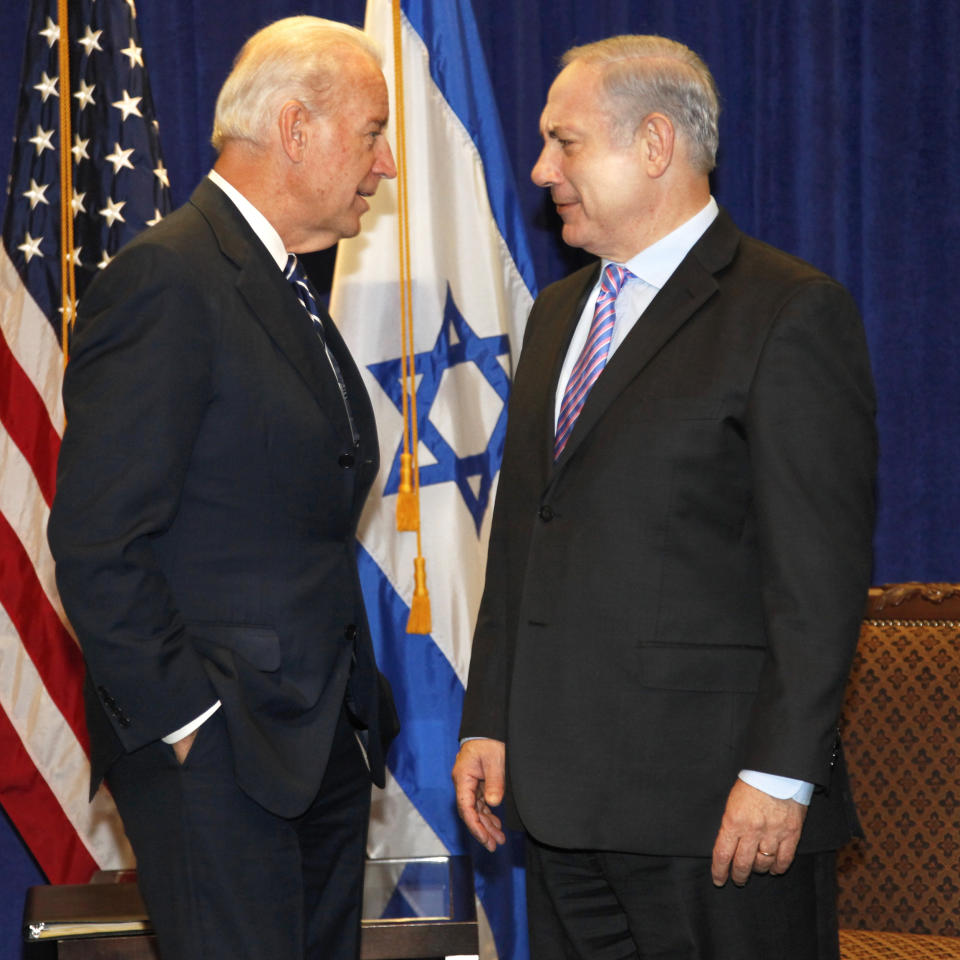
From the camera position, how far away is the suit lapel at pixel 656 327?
188cm

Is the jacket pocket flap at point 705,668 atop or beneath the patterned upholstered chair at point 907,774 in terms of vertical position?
atop

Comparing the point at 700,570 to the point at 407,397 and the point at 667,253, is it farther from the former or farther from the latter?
the point at 407,397

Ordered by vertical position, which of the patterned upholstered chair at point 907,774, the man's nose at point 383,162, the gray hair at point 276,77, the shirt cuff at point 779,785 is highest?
the gray hair at point 276,77

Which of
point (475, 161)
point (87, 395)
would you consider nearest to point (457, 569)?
point (475, 161)

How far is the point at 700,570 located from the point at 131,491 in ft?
2.75

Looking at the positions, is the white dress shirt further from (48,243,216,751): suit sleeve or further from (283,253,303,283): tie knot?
(48,243,216,751): suit sleeve

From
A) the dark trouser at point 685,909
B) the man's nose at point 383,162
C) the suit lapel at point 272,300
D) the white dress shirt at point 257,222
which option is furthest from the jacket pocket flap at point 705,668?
the man's nose at point 383,162

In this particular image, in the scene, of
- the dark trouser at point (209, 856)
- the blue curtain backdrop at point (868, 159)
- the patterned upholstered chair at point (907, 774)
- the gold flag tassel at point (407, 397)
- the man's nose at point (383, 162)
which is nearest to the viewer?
the dark trouser at point (209, 856)

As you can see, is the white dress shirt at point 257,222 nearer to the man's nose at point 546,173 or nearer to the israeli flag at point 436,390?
the man's nose at point 546,173

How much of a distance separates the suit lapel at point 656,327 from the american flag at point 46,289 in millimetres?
1754

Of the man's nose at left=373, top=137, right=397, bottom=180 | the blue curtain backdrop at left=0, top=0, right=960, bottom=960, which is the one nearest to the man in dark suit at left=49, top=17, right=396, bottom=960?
the man's nose at left=373, top=137, right=397, bottom=180

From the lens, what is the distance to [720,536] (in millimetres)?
1818

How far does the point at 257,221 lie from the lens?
2.06 metres

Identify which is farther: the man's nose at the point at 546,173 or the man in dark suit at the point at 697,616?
the man's nose at the point at 546,173
